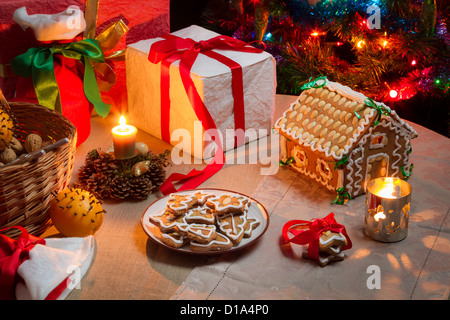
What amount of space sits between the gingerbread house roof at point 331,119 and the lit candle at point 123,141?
406 millimetres

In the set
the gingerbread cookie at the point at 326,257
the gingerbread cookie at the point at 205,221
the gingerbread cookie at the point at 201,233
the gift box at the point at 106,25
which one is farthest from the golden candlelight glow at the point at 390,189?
the gift box at the point at 106,25

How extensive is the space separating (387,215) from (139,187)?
621 millimetres

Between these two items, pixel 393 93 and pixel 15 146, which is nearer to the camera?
pixel 15 146

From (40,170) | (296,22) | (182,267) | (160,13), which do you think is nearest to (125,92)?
Answer: (160,13)

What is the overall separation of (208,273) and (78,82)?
78 cm

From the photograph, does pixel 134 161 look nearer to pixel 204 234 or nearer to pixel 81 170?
pixel 81 170

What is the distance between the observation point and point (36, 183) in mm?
1220

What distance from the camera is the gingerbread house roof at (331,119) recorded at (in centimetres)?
139

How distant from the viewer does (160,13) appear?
6.31 feet

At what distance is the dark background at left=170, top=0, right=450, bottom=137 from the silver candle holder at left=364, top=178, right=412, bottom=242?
78 cm

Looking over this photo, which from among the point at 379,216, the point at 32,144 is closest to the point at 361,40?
the point at 379,216

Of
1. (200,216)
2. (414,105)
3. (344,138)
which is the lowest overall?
(414,105)

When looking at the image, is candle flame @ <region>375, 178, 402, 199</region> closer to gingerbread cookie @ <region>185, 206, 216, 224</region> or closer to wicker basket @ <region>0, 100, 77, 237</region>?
gingerbread cookie @ <region>185, 206, 216, 224</region>

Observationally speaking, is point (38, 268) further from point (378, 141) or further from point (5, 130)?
point (378, 141)
